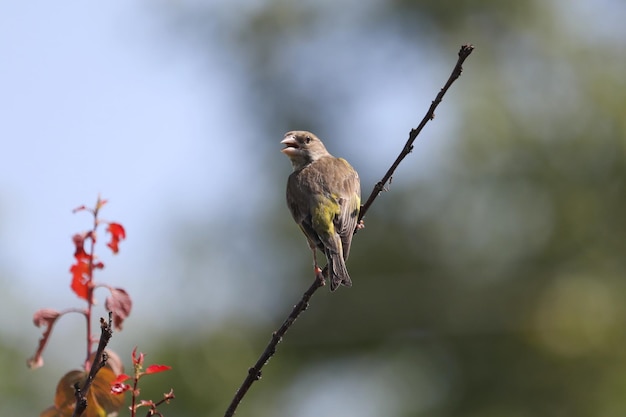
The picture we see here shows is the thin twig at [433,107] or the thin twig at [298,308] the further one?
the thin twig at [433,107]

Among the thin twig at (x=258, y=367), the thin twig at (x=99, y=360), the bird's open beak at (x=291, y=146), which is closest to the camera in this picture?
the thin twig at (x=99, y=360)

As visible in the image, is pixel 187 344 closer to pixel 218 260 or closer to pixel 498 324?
pixel 218 260

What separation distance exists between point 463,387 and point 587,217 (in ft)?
15.9

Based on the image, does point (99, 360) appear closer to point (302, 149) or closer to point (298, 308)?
point (298, 308)

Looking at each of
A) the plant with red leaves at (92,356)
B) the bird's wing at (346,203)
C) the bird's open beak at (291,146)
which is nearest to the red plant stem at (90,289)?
the plant with red leaves at (92,356)

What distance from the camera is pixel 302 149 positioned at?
25.6 ft

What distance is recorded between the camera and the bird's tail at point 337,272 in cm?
545

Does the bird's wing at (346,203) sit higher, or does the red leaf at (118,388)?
the bird's wing at (346,203)

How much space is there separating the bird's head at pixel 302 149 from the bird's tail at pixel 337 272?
1.78 metres

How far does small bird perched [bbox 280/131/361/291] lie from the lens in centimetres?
623

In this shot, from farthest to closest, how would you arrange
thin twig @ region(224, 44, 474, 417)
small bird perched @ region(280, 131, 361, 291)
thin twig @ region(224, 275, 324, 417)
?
1. small bird perched @ region(280, 131, 361, 291)
2. thin twig @ region(224, 44, 474, 417)
3. thin twig @ region(224, 275, 324, 417)

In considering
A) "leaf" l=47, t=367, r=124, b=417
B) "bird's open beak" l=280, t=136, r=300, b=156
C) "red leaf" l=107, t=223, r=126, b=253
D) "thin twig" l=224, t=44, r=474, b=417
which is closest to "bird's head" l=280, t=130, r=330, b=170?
"bird's open beak" l=280, t=136, r=300, b=156

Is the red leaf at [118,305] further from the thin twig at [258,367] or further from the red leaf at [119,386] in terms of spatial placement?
the thin twig at [258,367]

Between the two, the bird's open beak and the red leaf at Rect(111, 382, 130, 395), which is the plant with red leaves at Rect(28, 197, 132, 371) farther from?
the bird's open beak
